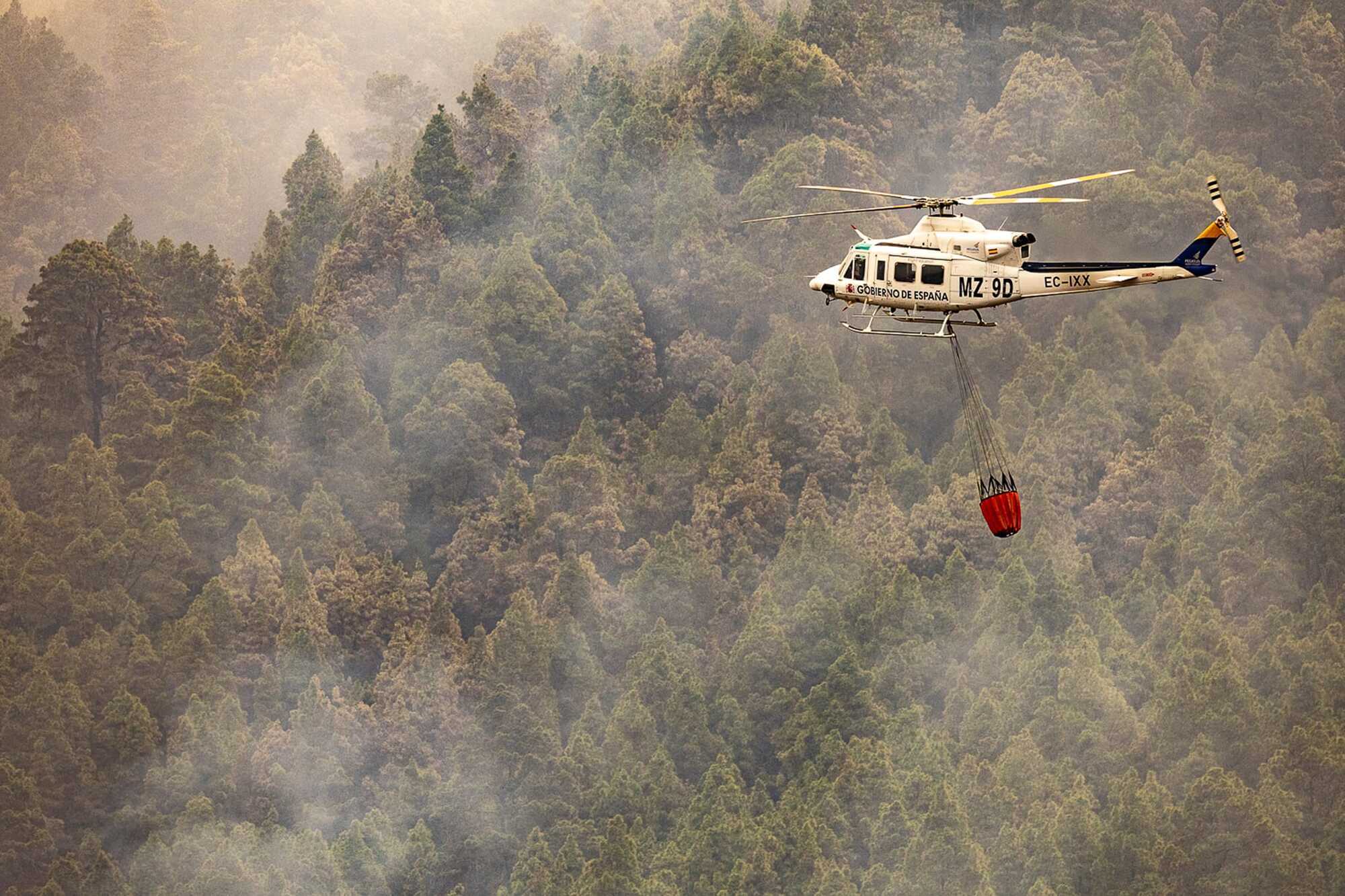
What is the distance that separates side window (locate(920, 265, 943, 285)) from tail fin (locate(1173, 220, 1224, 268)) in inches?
198

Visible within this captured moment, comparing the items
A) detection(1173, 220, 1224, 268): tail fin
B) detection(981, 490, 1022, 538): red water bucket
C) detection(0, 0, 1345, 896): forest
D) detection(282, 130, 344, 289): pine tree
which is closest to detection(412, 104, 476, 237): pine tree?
detection(0, 0, 1345, 896): forest

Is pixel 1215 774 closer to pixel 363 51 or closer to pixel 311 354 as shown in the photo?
pixel 311 354

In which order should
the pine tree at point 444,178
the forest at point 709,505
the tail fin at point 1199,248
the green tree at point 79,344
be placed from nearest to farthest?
the tail fin at point 1199,248
the forest at point 709,505
the green tree at point 79,344
the pine tree at point 444,178

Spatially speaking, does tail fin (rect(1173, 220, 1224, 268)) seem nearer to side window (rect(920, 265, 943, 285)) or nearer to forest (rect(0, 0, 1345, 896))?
side window (rect(920, 265, 943, 285))

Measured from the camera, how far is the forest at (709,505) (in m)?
113

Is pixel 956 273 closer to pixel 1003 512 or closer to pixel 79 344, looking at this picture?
pixel 1003 512

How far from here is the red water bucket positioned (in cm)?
7044

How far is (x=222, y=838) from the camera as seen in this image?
116 meters

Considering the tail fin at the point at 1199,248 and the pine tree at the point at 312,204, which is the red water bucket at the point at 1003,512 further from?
the pine tree at the point at 312,204

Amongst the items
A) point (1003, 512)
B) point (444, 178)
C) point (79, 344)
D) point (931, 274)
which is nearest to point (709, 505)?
point (444, 178)

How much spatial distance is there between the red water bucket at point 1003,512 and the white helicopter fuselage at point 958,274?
14.6ft

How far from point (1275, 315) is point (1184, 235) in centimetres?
590

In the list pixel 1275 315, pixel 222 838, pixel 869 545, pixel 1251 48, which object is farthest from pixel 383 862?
pixel 1251 48

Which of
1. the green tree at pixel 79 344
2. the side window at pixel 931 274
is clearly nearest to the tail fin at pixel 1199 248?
the side window at pixel 931 274
